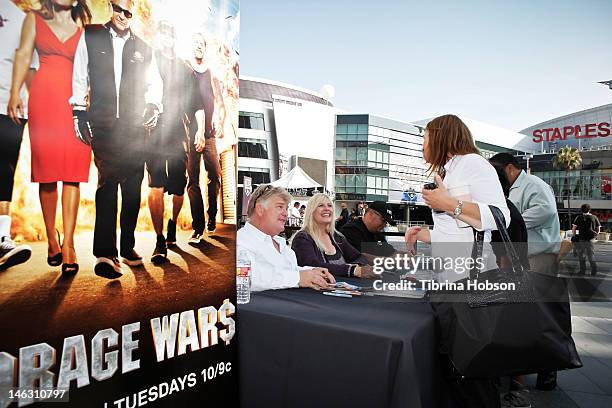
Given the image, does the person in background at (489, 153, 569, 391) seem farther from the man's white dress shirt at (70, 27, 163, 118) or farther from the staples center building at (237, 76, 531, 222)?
the staples center building at (237, 76, 531, 222)

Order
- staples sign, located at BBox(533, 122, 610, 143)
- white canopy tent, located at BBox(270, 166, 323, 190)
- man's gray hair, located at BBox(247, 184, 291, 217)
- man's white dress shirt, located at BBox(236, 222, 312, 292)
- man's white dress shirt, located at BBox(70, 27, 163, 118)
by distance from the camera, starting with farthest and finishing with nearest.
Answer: staples sign, located at BBox(533, 122, 610, 143)
white canopy tent, located at BBox(270, 166, 323, 190)
man's gray hair, located at BBox(247, 184, 291, 217)
man's white dress shirt, located at BBox(236, 222, 312, 292)
man's white dress shirt, located at BBox(70, 27, 163, 118)

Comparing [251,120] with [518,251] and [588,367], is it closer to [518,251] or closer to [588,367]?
[588,367]

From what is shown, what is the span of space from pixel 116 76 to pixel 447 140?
57.8 inches

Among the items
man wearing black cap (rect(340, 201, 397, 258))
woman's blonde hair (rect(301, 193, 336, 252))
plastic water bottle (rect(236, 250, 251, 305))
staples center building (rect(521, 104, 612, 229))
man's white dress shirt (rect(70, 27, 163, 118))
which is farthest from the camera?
staples center building (rect(521, 104, 612, 229))

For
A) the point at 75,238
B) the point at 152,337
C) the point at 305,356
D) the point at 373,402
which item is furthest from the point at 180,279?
the point at 373,402

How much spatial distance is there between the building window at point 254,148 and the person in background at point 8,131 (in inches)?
1543

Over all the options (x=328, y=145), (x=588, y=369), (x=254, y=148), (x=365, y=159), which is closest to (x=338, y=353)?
(x=588, y=369)

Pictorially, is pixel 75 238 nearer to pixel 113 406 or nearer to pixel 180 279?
pixel 180 279

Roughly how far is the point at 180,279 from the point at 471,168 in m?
1.34

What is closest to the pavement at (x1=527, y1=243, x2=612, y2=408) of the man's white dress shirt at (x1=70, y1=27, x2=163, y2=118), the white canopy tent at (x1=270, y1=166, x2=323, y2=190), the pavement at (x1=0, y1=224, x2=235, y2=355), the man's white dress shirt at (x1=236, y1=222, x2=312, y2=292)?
the man's white dress shirt at (x1=236, y1=222, x2=312, y2=292)

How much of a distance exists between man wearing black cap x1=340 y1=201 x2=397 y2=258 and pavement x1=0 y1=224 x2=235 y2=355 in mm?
2875

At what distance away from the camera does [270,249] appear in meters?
2.53

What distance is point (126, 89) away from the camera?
1.41 metres

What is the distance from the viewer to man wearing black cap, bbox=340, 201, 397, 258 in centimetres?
461
